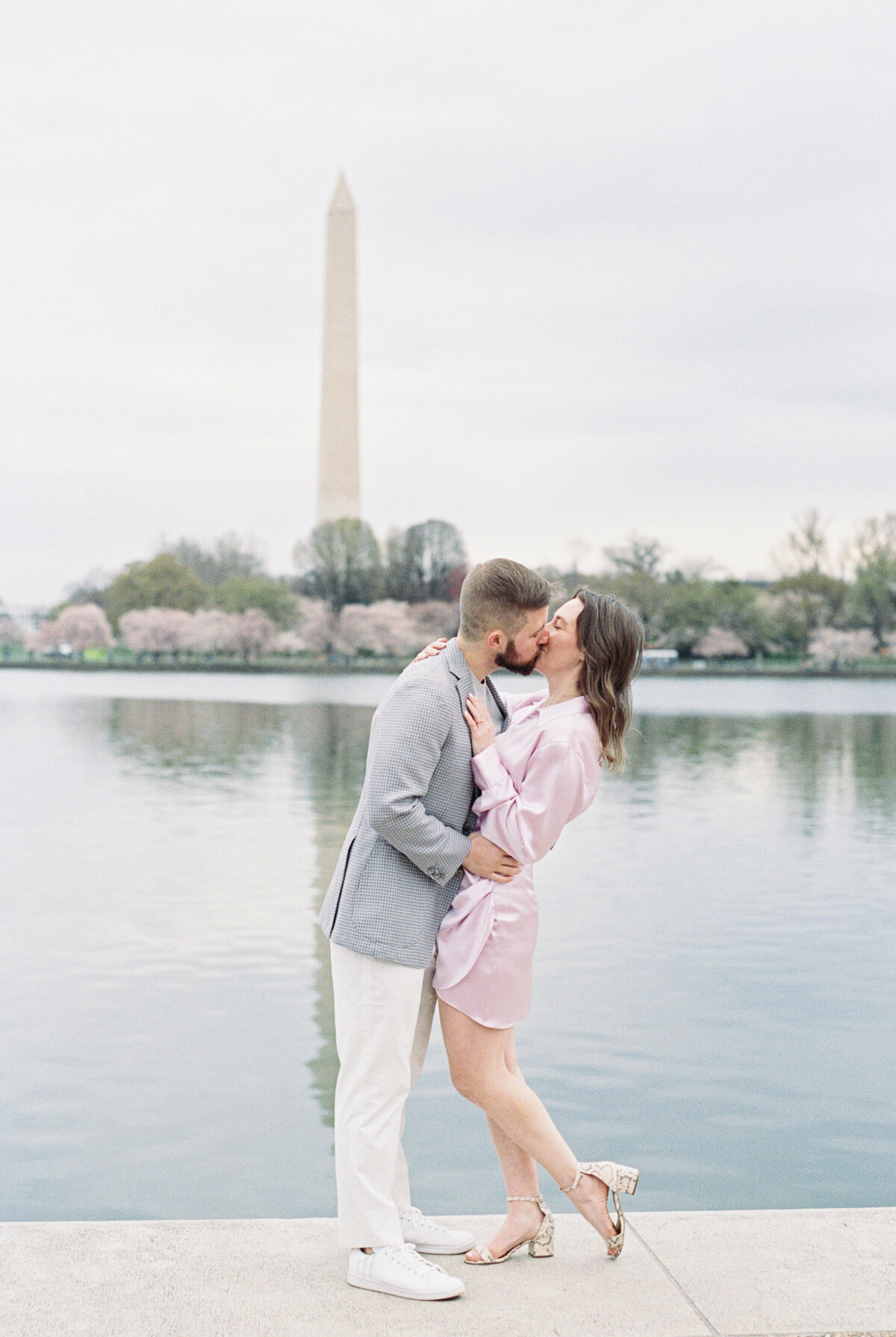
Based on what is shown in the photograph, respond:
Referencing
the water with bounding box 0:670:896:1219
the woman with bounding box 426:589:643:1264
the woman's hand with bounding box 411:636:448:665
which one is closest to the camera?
the woman with bounding box 426:589:643:1264

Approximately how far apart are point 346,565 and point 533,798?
91.6 m

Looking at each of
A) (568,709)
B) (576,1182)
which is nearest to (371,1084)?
(576,1182)

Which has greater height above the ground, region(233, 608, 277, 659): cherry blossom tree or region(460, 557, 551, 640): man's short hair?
region(460, 557, 551, 640): man's short hair

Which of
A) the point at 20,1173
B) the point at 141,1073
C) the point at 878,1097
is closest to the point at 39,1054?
the point at 141,1073

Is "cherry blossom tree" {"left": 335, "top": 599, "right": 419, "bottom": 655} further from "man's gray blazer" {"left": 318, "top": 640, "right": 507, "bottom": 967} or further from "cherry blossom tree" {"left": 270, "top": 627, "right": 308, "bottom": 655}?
"man's gray blazer" {"left": 318, "top": 640, "right": 507, "bottom": 967}

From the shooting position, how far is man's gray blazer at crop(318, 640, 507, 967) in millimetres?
3387

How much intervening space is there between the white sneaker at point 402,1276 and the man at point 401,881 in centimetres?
1

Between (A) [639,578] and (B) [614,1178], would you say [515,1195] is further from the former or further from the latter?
(A) [639,578]

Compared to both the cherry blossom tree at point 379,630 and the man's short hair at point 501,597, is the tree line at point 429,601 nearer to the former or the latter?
the cherry blossom tree at point 379,630

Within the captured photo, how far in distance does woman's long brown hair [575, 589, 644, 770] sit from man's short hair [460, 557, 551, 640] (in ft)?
0.46

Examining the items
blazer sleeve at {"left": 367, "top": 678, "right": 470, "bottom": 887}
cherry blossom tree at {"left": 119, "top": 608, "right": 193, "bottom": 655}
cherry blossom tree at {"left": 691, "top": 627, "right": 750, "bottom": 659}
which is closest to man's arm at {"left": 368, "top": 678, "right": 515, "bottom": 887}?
blazer sleeve at {"left": 367, "top": 678, "right": 470, "bottom": 887}

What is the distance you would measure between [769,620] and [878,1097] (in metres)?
84.1

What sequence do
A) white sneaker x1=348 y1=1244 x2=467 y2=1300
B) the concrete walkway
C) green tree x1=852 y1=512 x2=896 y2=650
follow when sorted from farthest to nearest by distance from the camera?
green tree x1=852 y1=512 x2=896 y2=650 < white sneaker x1=348 y1=1244 x2=467 y2=1300 < the concrete walkway

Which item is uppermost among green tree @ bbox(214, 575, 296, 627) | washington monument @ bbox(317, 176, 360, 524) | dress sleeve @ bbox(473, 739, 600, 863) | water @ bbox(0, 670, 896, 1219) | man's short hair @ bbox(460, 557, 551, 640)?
washington monument @ bbox(317, 176, 360, 524)
